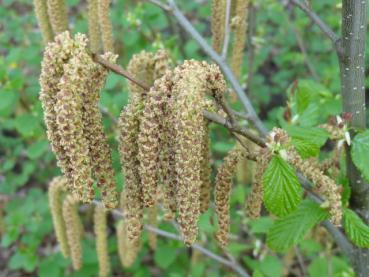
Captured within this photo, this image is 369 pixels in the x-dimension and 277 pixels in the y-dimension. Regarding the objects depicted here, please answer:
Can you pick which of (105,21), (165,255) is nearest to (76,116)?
(105,21)

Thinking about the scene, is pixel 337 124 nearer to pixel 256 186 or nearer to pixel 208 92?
pixel 256 186

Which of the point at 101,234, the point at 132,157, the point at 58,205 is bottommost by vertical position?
the point at 101,234

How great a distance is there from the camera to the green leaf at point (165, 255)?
3971 mm

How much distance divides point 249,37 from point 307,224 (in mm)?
1924

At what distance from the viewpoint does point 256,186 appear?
2117 millimetres

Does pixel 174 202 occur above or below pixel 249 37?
below

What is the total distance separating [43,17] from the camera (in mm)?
2734

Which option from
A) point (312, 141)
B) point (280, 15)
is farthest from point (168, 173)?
point (280, 15)

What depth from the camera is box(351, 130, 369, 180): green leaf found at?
199 cm

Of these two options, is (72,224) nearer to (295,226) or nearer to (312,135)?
(295,226)

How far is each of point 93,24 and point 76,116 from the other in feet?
4.46

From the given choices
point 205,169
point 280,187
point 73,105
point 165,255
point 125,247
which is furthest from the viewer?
point 165,255

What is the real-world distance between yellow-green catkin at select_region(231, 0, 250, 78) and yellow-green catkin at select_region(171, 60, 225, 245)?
113 cm

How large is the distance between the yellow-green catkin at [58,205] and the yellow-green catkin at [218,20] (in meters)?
1.02
